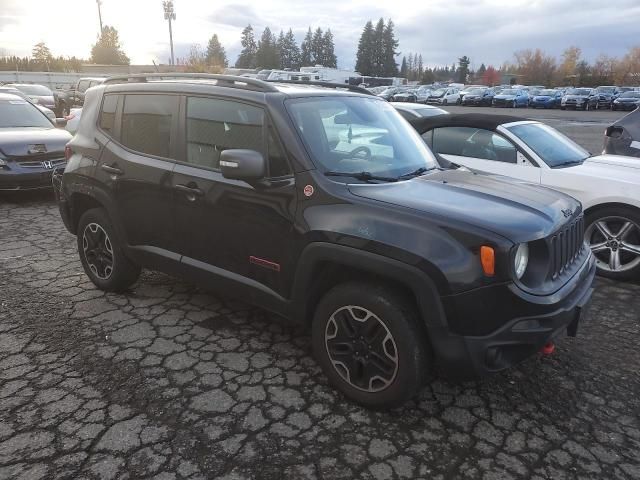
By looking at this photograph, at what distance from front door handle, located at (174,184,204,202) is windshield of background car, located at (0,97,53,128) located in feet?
22.1

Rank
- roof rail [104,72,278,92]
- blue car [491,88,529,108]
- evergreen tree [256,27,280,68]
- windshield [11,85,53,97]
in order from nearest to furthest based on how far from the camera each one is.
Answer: roof rail [104,72,278,92]
windshield [11,85,53,97]
blue car [491,88,529,108]
evergreen tree [256,27,280,68]

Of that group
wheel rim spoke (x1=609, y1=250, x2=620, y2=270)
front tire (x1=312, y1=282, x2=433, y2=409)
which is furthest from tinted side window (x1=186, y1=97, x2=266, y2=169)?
wheel rim spoke (x1=609, y1=250, x2=620, y2=270)

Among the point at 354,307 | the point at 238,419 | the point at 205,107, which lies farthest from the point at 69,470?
the point at 205,107

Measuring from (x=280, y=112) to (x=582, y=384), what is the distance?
2616 mm

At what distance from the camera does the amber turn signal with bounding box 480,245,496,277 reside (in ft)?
8.25

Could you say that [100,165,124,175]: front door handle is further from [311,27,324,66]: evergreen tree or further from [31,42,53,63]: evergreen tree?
[311,27,324,66]: evergreen tree

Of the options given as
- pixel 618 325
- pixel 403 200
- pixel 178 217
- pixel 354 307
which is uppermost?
pixel 403 200

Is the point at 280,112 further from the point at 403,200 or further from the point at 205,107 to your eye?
the point at 403,200

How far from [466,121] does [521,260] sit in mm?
4016

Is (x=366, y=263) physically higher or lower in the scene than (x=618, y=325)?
higher

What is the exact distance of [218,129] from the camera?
3531mm

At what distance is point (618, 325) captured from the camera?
420 cm

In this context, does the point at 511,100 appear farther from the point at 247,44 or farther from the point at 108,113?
the point at 247,44

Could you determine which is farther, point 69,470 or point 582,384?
point 582,384
